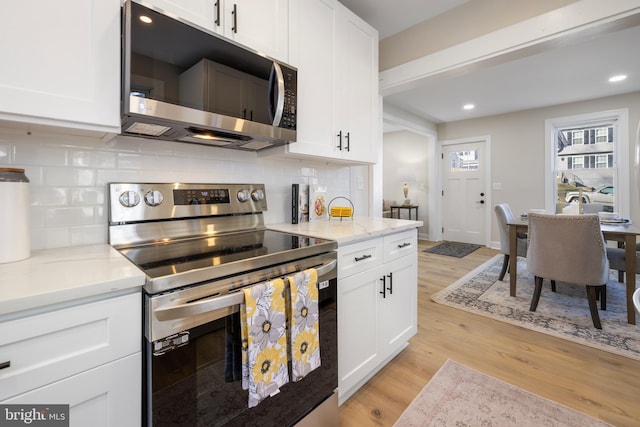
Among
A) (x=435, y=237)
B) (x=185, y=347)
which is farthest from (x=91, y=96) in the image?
(x=435, y=237)

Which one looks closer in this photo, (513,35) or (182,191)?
(182,191)

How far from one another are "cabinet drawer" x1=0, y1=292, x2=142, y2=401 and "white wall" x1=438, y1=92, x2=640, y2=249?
5.89m

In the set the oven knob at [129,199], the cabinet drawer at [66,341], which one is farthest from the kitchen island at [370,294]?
the cabinet drawer at [66,341]

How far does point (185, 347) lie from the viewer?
82 cm

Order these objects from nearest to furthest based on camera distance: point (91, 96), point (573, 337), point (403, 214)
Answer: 1. point (91, 96)
2. point (573, 337)
3. point (403, 214)

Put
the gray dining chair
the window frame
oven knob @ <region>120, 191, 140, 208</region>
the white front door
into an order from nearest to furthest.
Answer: oven knob @ <region>120, 191, 140, 208</region> → the gray dining chair → the window frame → the white front door

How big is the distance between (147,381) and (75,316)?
0.86 feet

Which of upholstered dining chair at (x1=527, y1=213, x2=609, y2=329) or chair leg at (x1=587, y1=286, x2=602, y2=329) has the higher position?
upholstered dining chair at (x1=527, y1=213, x2=609, y2=329)

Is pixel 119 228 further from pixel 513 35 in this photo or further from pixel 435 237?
pixel 435 237

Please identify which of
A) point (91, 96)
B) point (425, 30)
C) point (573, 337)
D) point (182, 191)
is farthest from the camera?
point (425, 30)

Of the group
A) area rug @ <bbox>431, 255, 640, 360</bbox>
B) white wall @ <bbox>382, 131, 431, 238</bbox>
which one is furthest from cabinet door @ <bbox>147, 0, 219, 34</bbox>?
white wall @ <bbox>382, 131, 431, 238</bbox>

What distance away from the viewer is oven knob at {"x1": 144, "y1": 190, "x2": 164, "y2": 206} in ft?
4.25

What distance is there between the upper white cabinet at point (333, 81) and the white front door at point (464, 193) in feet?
14.1

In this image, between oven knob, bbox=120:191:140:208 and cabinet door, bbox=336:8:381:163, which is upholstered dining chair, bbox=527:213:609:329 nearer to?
cabinet door, bbox=336:8:381:163
